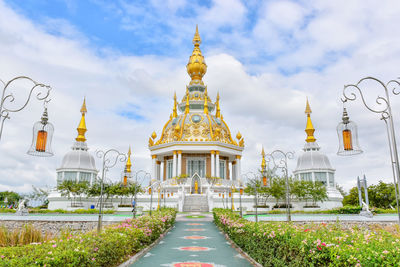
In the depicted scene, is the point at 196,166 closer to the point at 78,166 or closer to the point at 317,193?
the point at 78,166

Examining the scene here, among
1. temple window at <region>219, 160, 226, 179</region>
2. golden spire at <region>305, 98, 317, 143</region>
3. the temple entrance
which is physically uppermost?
golden spire at <region>305, 98, 317, 143</region>

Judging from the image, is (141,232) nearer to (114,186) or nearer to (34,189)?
(114,186)

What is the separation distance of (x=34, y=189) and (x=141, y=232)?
4301 cm

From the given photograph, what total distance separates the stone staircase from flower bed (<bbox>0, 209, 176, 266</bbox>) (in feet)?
→ 74.3

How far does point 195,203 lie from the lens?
118 feet

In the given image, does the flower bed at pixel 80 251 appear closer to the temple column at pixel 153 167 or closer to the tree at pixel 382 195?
the temple column at pixel 153 167

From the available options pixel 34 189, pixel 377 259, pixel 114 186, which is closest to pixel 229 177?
pixel 114 186

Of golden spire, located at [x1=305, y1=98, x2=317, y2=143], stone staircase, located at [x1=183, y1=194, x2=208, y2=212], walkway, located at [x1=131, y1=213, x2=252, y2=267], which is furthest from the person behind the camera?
golden spire, located at [x1=305, y1=98, x2=317, y2=143]

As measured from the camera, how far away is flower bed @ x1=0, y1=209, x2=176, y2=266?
5.97 meters

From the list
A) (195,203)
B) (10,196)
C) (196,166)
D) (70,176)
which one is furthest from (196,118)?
(10,196)

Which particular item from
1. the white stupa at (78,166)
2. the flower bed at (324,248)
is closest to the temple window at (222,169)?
the white stupa at (78,166)

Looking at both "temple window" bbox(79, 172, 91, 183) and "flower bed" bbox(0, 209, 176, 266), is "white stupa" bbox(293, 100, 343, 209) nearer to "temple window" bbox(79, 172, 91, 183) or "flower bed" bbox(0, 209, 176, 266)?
"temple window" bbox(79, 172, 91, 183)

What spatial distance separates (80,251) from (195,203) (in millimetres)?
29497

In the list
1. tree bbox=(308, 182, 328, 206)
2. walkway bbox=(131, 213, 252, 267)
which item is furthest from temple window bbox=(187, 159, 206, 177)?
walkway bbox=(131, 213, 252, 267)
